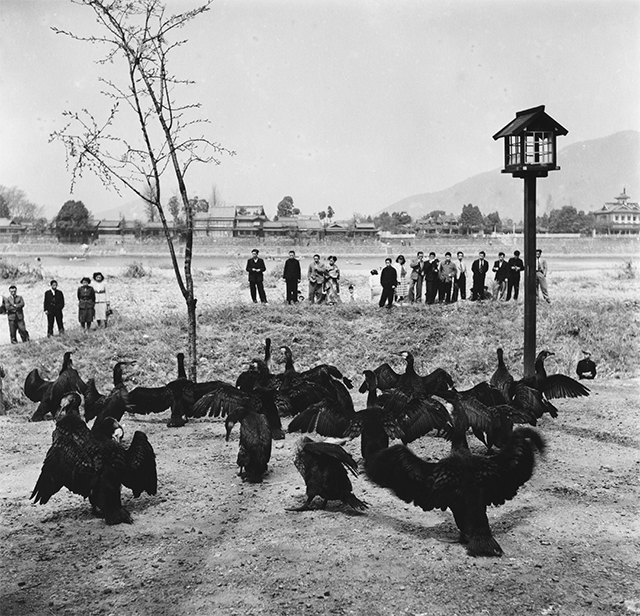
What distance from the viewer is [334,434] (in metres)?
8.52

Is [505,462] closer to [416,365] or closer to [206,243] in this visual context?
[416,365]

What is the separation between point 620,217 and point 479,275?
90948 millimetres

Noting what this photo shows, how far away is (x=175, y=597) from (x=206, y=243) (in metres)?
62.9

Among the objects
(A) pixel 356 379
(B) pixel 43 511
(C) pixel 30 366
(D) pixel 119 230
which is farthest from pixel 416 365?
(D) pixel 119 230

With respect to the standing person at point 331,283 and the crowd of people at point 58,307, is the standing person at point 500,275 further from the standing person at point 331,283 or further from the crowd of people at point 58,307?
the crowd of people at point 58,307

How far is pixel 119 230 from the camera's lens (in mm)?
78750

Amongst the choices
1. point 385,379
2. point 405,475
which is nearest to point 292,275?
point 385,379

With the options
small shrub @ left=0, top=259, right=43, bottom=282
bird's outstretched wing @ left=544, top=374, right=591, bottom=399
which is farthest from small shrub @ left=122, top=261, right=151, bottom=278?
bird's outstretched wing @ left=544, top=374, right=591, bottom=399

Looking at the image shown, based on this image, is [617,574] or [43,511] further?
[43,511]

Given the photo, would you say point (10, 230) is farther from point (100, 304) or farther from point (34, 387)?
point (34, 387)

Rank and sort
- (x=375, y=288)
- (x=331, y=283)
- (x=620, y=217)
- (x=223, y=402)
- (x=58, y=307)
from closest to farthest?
(x=223, y=402) < (x=58, y=307) < (x=331, y=283) < (x=375, y=288) < (x=620, y=217)

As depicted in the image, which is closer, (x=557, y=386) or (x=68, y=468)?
(x=68, y=468)

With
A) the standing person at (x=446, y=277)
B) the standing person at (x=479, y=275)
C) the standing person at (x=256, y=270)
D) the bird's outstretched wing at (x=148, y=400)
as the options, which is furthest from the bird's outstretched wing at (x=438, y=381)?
the standing person at (x=479, y=275)

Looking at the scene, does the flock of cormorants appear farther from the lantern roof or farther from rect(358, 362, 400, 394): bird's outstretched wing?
the lantern roof
